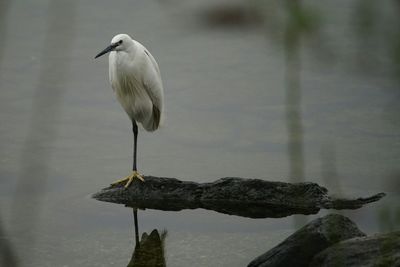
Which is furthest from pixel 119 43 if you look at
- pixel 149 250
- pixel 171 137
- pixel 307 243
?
pixel 307 243

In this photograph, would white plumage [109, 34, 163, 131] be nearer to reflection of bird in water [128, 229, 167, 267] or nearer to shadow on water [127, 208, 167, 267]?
shadow on water [127, 208, 167, 267]

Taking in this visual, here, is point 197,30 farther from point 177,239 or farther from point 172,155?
point 172,155

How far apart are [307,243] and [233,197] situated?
1157 millimetres

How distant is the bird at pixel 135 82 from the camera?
4422 mm

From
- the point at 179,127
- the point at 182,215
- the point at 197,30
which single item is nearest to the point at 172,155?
the point at 179,127

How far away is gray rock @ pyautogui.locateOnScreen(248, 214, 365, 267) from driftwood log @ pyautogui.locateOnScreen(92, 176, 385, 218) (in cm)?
81

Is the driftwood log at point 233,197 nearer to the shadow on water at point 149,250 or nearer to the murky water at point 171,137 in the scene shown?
the murky water at point 171,137

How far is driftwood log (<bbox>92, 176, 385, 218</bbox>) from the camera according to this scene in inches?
165

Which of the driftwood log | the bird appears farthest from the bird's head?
the driftwood log

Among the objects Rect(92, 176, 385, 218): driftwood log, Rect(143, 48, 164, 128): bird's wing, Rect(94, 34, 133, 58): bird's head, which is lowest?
Rect(92, 176, 385, 218): driftwood log

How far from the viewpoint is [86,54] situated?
6.68 metres

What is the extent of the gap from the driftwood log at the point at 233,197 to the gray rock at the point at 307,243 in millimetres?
810

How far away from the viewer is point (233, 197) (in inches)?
168

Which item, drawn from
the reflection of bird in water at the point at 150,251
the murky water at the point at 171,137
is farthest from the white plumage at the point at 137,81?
the reflection of bird in water at the point at 150,251
